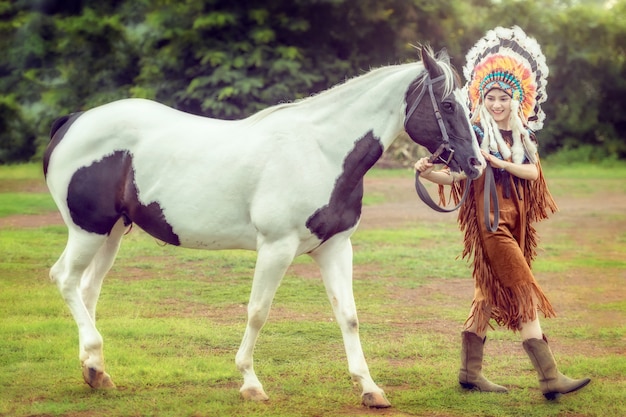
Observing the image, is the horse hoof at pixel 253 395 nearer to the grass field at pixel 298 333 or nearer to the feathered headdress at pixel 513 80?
the grass field at pixel 298 333

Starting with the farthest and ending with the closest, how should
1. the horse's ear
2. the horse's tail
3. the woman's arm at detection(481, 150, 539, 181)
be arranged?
the horse's tail, the woman's arm at detection(481, 150, 539, 181), the horse's ear

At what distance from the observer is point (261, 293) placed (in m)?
5.25

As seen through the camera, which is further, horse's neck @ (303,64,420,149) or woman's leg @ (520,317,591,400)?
woman's leg @ (520,317,591,400)

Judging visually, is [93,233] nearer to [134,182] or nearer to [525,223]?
[134,182]

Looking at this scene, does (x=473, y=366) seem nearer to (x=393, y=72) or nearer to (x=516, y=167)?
(x=516, y=167)

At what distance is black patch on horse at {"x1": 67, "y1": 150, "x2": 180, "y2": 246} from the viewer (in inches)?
214

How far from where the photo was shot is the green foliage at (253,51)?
22562 millimetres

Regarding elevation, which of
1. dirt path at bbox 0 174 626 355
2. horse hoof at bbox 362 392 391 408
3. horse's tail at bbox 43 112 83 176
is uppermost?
horse's tail at bbox 43 112 83 176

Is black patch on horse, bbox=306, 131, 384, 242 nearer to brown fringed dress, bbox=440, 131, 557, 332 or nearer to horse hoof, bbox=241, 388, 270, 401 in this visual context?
brown fringed dress, bbox=440, 131, 557, 332

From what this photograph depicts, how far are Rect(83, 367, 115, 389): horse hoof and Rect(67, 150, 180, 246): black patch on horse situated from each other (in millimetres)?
838

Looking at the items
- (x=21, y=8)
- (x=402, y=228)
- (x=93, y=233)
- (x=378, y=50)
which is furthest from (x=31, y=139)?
(x=93, y=233)

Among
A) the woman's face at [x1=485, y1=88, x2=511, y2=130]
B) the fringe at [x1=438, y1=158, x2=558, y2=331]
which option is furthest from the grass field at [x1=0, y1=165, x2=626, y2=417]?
the woman's face at [x1=485, y1=88, x2=511, y2=130]

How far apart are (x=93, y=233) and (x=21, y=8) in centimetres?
2142

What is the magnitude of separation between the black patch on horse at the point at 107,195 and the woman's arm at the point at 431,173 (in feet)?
4.80
